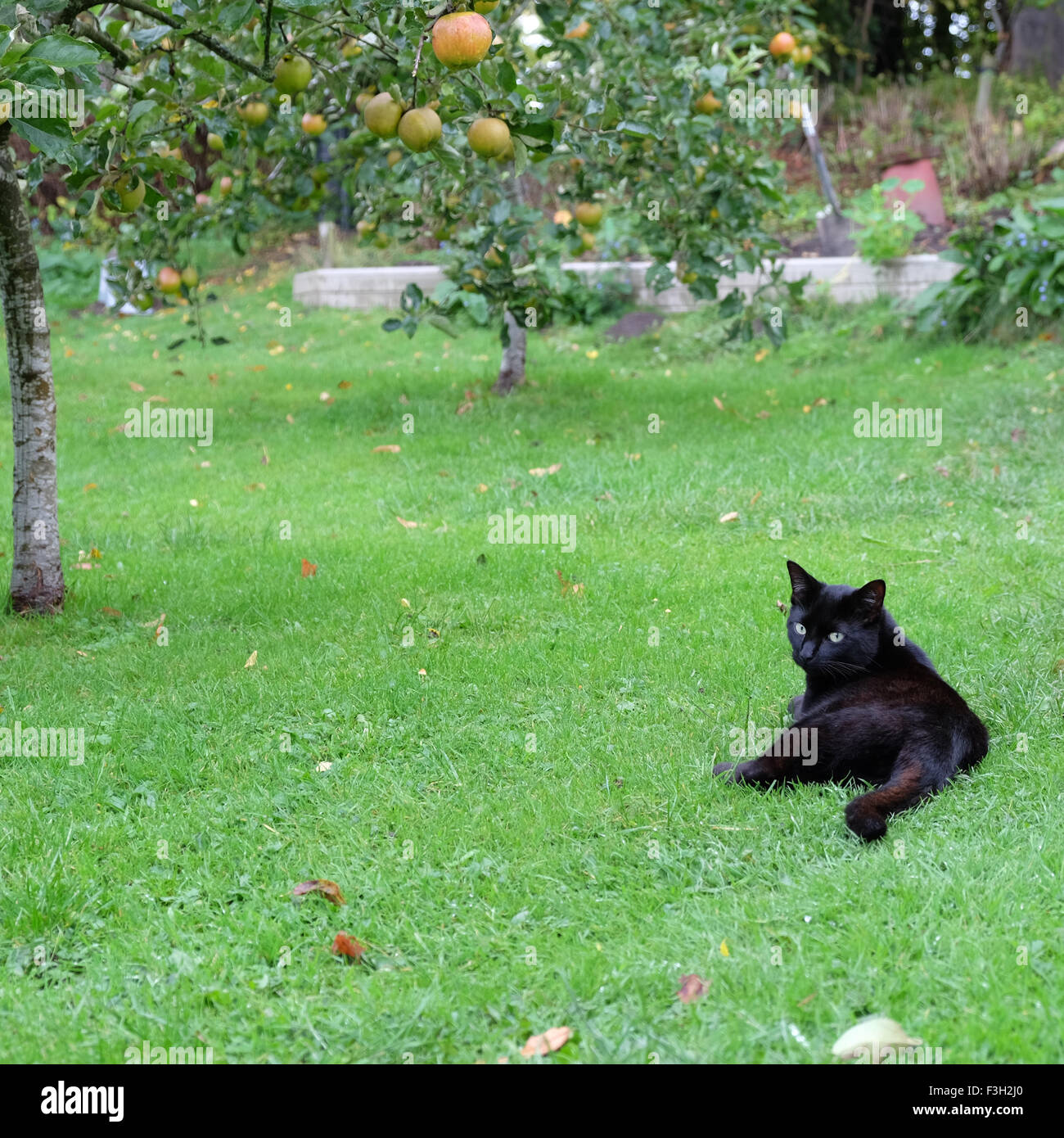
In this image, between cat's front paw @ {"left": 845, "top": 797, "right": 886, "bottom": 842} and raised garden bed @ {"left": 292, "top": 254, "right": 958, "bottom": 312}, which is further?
raised garden bed @ {"left": 292, "top": 254, "right": 958, "bottom": 312}

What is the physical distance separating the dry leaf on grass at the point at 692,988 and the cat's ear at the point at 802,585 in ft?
5.21

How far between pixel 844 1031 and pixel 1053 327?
8.36 metres

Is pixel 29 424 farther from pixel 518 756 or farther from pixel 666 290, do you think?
pixel 666 290

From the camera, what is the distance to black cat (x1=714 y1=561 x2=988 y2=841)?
3.27 m

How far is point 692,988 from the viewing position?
253cm

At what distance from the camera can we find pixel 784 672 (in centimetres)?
433

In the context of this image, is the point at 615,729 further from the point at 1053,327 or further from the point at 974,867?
the point at 1053,327

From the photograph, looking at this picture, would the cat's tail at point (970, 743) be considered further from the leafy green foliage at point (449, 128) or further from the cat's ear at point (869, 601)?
the leafy green foliage at point (449, 128)

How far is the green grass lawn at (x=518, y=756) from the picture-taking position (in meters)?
2.55

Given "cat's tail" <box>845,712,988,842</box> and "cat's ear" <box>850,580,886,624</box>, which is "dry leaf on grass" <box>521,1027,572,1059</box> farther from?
"cat's ear" <box>850,580,886,624</box>

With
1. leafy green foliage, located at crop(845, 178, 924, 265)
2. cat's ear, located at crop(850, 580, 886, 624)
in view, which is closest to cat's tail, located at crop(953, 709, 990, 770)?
cat's ear, located at crop(850, 580, 886, 624)

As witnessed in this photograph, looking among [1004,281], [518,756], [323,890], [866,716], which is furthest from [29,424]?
[1004,281]

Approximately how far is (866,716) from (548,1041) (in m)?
1.47
